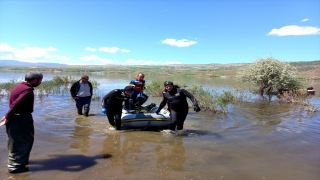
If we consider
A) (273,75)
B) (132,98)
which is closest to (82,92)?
(132,98)

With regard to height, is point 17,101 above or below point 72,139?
above

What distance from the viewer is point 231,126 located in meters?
8.70

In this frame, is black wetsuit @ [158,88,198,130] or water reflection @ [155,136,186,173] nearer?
water reflection @ [155,136,186,173]

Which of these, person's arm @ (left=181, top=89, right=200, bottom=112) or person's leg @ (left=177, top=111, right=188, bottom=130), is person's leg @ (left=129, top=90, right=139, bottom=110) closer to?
person's leg @ (left=177, top=111, right=188, bottom=130)

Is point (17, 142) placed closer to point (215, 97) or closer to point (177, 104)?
point (177, 104)

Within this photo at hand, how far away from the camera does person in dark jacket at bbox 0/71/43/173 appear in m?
4.11

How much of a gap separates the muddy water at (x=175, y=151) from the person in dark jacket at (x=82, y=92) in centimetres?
71

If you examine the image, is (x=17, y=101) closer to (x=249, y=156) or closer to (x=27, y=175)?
(x=27, y=175)

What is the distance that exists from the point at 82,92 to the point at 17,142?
5.67m

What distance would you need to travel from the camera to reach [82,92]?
978 centimetres

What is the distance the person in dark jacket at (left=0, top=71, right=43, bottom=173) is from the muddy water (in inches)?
10.1

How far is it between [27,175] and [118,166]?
160cm

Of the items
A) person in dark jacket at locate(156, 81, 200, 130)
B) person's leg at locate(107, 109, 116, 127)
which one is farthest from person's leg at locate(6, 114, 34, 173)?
person in dark jacket at locate(156, 81, 200, 130)

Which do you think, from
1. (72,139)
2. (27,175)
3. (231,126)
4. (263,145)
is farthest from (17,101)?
(231,126)
